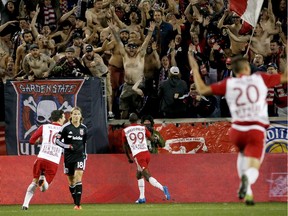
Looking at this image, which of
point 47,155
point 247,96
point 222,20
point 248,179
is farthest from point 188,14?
point 248,179

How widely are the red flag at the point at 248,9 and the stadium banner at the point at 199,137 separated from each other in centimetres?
252

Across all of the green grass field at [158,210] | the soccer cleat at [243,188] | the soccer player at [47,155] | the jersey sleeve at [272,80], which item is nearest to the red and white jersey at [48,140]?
the soccer player at [47,155]

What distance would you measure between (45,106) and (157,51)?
3177 mm

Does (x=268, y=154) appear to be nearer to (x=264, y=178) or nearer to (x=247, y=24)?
(x=264, y=178)

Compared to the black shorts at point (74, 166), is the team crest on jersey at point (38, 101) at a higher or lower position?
higher

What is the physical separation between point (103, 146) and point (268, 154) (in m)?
4.02

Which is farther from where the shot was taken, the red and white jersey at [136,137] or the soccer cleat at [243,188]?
the red and white jersey at [136,137]

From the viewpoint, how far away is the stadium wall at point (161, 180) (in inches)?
859

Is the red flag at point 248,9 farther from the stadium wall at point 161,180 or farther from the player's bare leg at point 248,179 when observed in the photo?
the player's bare leg at point 248,179

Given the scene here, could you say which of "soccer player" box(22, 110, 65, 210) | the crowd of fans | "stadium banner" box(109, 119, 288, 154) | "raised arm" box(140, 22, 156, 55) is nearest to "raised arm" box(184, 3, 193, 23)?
the crowd of fans

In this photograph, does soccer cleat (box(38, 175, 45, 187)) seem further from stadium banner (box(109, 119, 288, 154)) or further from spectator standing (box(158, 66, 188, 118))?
spectator standing (box(158, 66, 188, 118))

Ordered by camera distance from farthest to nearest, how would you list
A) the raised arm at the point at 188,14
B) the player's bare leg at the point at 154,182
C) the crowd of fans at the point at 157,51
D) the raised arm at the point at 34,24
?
the raised arm at the point at 34,24 → the raised arm at the point at 188,14 → the crowd of fans at the point at 157,51 → the player's bare leg at the point at 154,182

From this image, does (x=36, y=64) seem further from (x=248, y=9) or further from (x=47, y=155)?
(x=248, y=9)

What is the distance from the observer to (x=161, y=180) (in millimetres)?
22500
